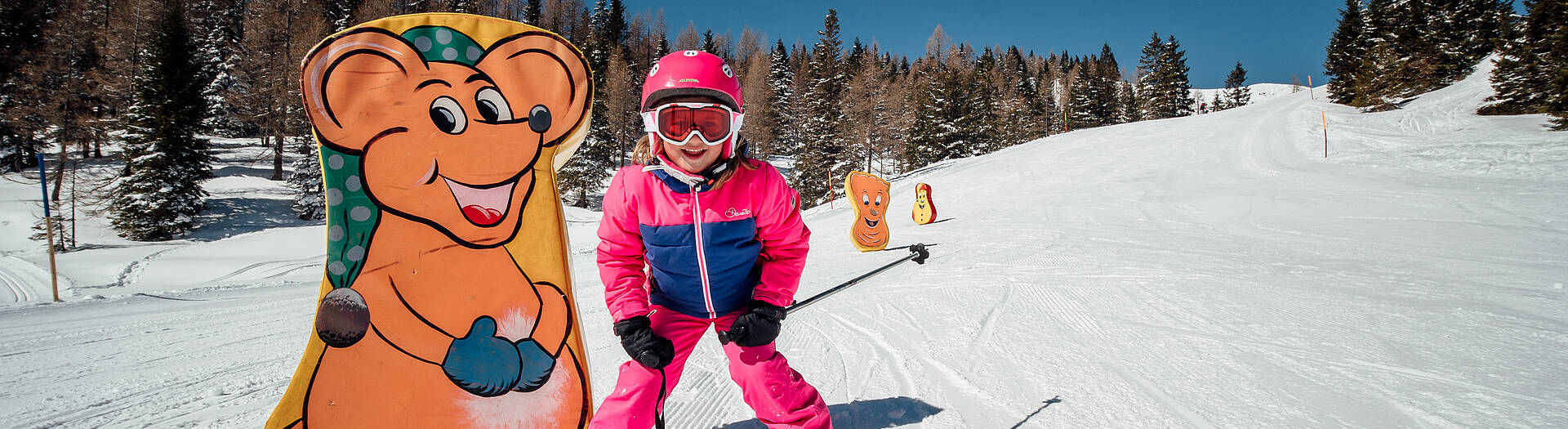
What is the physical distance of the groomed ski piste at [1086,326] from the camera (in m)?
2.45

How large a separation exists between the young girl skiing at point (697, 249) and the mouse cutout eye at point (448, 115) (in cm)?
58

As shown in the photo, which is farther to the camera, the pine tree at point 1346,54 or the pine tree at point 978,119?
the pine tree at point 978,119

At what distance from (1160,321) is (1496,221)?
27.6 ft

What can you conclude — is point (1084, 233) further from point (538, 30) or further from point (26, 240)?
point (26, 240)

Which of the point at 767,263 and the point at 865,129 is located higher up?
the point at 865,129

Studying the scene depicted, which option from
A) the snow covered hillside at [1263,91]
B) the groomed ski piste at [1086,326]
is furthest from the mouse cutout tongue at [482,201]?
the snow covered hillside at [1263,91]

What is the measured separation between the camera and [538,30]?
2.11 metres

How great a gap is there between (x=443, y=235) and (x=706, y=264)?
3.15 ft

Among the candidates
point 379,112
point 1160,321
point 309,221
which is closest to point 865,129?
point 309,221

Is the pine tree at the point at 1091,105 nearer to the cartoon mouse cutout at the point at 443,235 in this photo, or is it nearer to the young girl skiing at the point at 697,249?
the young girl skiing at the point at 697,249

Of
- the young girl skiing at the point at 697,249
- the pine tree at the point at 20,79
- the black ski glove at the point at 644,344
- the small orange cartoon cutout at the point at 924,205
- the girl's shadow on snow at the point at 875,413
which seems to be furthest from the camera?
the pine tree at the point at 20,79

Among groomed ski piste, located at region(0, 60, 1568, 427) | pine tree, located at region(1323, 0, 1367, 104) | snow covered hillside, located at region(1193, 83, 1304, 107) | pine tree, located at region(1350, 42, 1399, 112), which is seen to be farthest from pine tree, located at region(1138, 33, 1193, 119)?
snow covered hillside, located at region(1193, 83, 1304, 107)

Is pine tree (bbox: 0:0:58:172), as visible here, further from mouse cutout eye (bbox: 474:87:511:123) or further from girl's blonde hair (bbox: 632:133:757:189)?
girl's blonde hair (bbox: 632:133:757:189)

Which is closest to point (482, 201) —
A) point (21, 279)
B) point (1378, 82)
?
point (21, 279)
